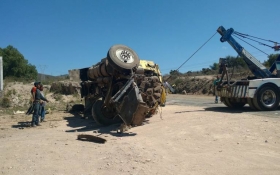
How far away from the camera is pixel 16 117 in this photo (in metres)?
13.1

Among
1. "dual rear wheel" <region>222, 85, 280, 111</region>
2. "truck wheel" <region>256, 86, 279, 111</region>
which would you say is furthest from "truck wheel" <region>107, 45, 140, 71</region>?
"truck wheel" <region>256, 86, 279, 111</region>

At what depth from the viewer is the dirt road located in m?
4.94

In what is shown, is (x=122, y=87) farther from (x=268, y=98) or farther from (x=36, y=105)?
(x=268, y=98)

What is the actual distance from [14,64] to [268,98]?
46544mm

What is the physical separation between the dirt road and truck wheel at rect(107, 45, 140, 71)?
2.05 meters

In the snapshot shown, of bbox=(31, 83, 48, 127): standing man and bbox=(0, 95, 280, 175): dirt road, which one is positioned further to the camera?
bbox=(31, 83, 48, 127): standing man

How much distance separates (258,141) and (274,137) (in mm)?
537

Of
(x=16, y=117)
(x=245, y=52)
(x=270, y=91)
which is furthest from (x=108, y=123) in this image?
(x=245, y=52)

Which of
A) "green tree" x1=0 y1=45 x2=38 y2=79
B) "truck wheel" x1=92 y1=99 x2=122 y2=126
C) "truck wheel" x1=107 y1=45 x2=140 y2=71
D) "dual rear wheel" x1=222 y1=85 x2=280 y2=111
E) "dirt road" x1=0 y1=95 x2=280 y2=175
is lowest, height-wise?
"dirt road" x1=0 y1=95 x2=280 y2=175

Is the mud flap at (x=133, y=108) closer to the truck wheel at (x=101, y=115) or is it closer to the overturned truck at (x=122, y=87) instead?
the overturned truck at (x=122, y=87)

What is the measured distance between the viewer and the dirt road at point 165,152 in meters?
4.94

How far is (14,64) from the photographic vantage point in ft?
161

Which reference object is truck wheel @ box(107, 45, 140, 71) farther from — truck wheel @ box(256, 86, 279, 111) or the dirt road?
truck wheel @ box(256, 86, 279, 111)

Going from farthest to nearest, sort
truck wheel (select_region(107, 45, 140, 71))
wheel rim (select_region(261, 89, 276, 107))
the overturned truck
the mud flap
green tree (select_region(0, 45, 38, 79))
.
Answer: green tree (select_region(0, 45, 38, 79)) → wheel rim (select_region(261, 89, 276, 107)) → truck wheel (select_region(107, 45, 140, 71)) → the overturned truck → the mud flap
